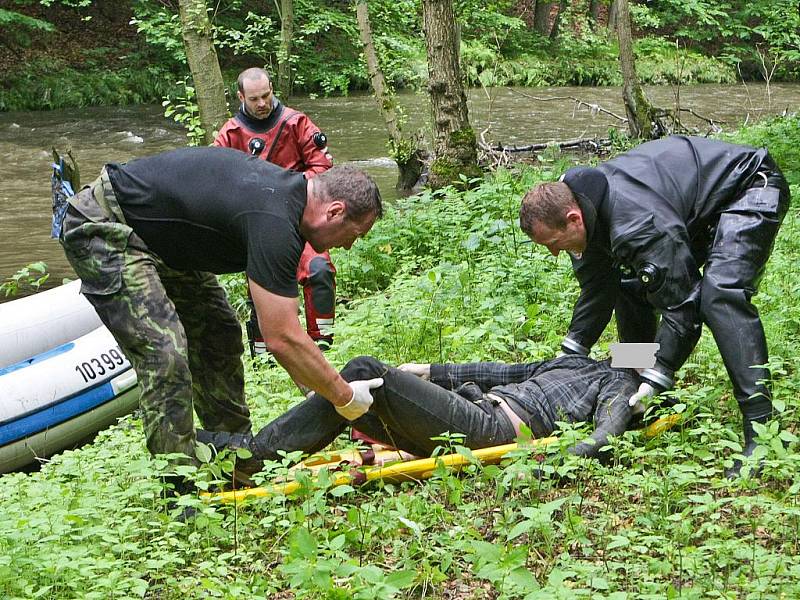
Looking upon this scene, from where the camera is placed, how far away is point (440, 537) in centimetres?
348

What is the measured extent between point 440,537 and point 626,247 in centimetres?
153

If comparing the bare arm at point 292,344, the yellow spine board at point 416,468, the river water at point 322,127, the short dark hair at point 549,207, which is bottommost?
the river water at point 322,127

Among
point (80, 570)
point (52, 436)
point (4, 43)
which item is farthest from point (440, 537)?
point (4, 43)

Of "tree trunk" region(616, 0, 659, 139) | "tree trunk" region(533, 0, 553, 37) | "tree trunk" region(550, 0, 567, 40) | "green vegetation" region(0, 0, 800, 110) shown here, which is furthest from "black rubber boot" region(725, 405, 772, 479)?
"tree trunk" region(533, 0, 553, 37)

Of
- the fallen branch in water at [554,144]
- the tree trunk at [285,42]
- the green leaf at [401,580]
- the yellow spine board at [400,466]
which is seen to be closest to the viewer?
the green leaf at [401,580]

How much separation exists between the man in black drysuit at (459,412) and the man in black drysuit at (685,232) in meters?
0.27

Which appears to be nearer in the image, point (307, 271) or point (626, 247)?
point (626, 247)

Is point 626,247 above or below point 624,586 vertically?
above

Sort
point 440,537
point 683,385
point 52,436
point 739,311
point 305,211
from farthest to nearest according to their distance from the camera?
1. point 52,436
2. point 683,385
3. point 739,311
4. point 305,211
5. point 440,537

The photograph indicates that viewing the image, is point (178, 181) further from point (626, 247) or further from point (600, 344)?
point (600, 344)

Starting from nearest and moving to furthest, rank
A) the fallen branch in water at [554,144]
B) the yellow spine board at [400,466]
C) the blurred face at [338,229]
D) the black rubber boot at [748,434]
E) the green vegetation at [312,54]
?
the blurred face at [338,229], the yellow spine board at [400,466], the black rubber boot at [748,434], the fallen branch in water at [554,144], the green vegetation at [312,54]

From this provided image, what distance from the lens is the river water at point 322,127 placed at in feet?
44.0

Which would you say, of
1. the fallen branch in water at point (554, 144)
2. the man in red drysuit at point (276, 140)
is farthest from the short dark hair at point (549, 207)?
the fallen branch in water at point (554, 144)

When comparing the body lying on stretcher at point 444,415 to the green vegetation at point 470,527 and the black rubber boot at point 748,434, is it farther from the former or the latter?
the black rubber boot at point 748,434
